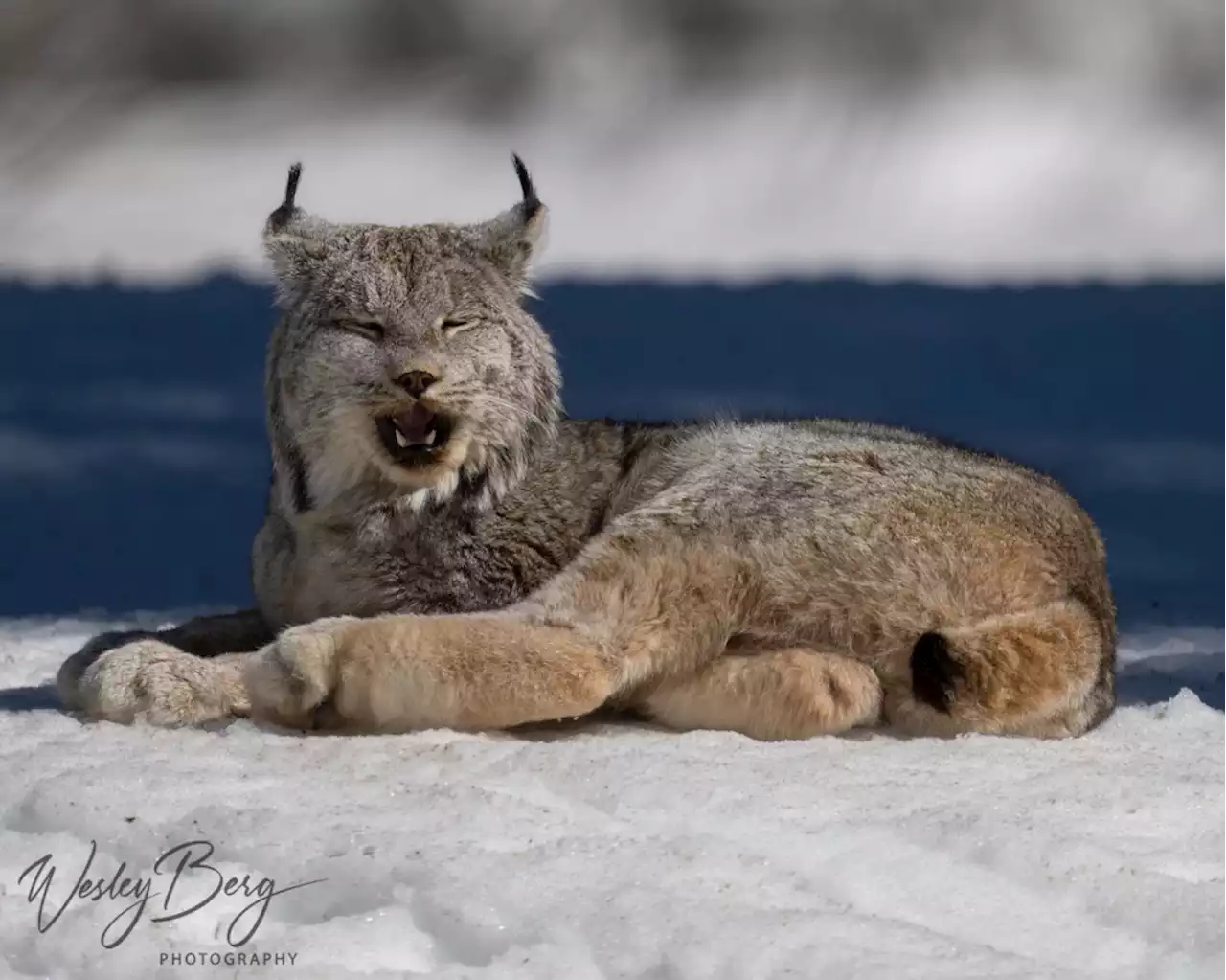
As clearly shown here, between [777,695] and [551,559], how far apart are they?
2.72 feet

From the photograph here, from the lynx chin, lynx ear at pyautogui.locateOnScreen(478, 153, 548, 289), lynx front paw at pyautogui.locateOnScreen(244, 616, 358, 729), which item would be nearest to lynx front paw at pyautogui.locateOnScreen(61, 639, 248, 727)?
the lynx chin

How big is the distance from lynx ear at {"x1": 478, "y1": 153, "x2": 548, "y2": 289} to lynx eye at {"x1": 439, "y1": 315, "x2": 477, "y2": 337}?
304mm

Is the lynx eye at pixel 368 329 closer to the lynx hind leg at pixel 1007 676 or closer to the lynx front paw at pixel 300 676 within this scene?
the lynx front paw at pixel 300 676

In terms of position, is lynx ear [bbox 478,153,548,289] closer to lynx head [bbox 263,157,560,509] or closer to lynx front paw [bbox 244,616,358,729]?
lynx head [bbox 263,157,560,509]

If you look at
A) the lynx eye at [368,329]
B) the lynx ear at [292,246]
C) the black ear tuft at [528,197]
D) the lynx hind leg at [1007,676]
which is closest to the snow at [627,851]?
the lynx hind leg at [1007,676]

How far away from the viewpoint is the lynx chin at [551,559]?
375cm

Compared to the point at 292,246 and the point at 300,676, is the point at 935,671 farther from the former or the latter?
the point at 292,246

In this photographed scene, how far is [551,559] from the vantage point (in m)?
4.39

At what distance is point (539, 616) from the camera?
3.89 meters

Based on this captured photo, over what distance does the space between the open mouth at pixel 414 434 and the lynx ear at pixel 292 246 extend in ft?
1.54

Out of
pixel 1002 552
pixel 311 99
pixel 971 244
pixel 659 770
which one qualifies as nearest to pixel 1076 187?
pixel 971 244

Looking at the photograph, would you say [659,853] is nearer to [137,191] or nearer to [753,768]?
[753,768]

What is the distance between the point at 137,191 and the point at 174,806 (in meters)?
8.86

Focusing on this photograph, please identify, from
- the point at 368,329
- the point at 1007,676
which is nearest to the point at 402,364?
the point at 368,329
